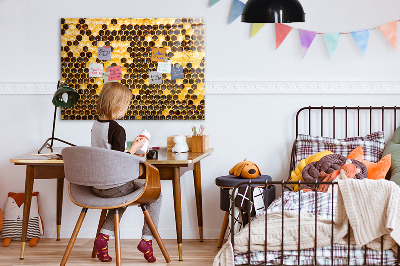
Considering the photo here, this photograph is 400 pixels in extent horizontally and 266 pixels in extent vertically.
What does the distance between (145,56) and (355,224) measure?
6.95 ft

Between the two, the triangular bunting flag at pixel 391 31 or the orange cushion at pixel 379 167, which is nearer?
the orange cushion at pixel 379 167

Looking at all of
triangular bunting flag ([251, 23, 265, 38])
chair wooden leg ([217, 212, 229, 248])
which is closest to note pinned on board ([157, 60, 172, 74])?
triangular bunting flag ([251, 23, 265, 38])

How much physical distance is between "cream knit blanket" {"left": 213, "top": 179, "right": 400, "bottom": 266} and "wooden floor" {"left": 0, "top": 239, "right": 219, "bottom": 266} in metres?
0.75

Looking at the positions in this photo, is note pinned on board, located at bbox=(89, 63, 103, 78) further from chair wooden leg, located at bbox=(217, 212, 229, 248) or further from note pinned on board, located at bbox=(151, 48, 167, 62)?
chair wooden leg, located at bbox=(217, 212, 229, 248)

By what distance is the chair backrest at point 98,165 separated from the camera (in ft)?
10.1

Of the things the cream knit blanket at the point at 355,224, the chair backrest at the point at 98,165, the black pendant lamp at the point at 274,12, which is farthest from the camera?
the chair backrest at the point at 98,165

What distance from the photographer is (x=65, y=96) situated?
4035 millimetres

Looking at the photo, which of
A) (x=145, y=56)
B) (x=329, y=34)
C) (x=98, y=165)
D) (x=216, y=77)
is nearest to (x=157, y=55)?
(x=145, y=56)

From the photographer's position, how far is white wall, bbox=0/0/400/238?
13.8 ft

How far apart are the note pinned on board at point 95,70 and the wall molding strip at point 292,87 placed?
282mm

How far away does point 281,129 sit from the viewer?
14.0ft

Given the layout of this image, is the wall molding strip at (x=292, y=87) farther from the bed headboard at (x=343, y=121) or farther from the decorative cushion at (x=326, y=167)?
the decorative cushion at (x=326, y=167)

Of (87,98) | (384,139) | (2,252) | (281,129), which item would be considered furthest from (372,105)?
(2,252)

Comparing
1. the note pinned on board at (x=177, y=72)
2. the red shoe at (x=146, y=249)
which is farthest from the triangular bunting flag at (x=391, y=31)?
the red shoe at (x=146, y=249)
